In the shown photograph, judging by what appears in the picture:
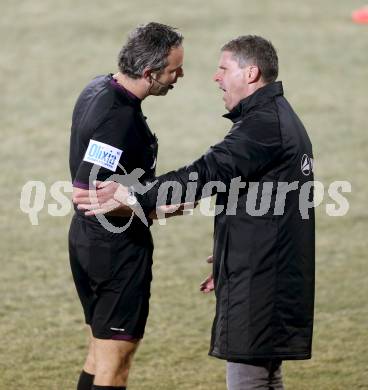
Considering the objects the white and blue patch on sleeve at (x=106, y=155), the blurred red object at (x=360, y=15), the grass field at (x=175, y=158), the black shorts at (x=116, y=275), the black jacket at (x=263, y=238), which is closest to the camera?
the black jacket at (x=263, y=238)

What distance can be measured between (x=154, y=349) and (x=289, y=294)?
2009 mm

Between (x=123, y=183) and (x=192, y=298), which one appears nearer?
(x=123, y=183)

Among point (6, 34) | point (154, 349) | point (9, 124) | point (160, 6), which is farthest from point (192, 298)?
point (160, 6)

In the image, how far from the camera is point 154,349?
19.8 ft

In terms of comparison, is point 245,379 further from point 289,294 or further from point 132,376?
point 132,376

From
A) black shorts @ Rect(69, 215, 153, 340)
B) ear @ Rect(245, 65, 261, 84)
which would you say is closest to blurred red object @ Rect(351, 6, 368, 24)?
black shorts @ Rect(69, 215, 153, 340)

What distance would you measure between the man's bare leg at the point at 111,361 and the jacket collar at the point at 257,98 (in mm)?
1070

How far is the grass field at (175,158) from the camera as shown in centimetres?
588

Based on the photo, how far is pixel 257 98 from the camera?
4.13 meters

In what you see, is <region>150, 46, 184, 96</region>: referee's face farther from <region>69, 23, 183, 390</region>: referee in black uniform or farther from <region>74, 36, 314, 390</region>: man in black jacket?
<region>74, 36, 314, 390</region>: man in black jacket

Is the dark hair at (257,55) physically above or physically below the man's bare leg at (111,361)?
above

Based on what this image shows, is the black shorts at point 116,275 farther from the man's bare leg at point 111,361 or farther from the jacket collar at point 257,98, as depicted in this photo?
the jacket collar at point 257,98

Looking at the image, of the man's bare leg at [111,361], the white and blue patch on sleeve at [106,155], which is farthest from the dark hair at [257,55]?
the man's bare leg at [111,361]

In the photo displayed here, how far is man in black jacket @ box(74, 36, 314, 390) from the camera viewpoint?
13.5ft
